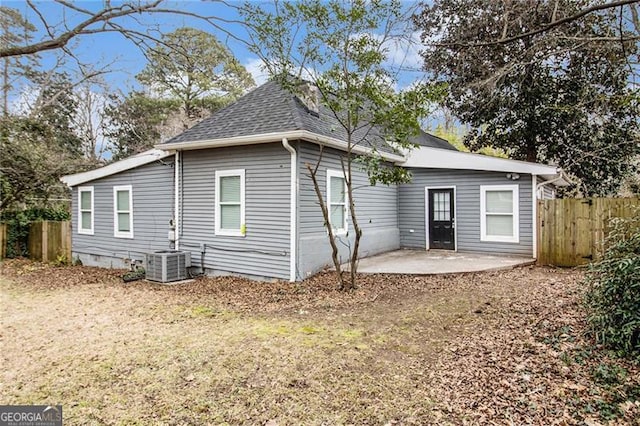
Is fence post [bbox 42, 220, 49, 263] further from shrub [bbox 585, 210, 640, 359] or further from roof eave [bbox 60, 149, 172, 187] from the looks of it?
shrub [bbox 585, 210, 640, 359]

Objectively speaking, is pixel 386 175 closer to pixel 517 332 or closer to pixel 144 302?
pixel 517 332

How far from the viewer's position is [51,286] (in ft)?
28.6

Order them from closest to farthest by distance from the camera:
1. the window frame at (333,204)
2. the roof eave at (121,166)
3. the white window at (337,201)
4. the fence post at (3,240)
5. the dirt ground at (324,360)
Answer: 1. the dirt ground at (324,360)
2. the window frame at (333,204)
3. the white window at (337,201)
4. the roof eave at (121,166)
5. the fence post at (3,240)

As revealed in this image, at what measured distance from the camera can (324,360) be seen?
4.07 meters

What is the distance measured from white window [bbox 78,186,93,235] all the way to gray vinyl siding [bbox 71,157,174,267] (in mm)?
141

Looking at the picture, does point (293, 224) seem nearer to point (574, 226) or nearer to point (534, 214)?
point (534, 214)

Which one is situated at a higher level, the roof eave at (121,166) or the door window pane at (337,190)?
the roof eave at (121,166)

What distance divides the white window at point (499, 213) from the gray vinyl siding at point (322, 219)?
2.56 metres

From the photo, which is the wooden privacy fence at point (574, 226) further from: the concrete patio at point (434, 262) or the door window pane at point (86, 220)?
the door window pane at point (86, 220)

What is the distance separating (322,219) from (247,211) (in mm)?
1703

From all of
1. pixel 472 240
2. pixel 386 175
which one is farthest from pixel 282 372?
pixel 472 240

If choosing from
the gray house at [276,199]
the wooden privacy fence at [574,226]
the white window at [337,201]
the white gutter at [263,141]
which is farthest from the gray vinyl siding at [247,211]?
the wooden privacy fence at [574,226]

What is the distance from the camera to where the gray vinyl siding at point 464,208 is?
32.6 ft

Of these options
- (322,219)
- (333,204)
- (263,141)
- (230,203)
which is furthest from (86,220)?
(333,204)
